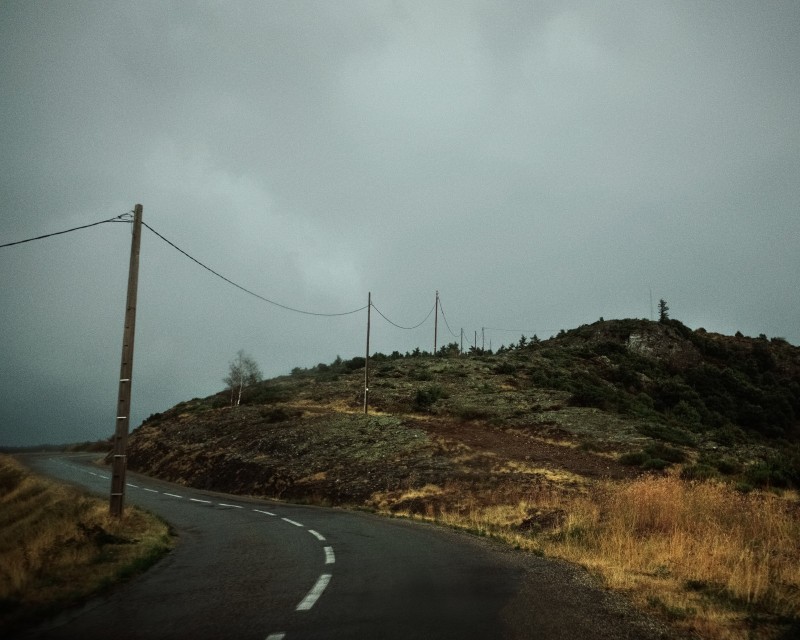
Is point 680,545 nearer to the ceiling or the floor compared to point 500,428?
nearer to the floor

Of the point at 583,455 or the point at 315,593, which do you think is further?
the point at 583,455

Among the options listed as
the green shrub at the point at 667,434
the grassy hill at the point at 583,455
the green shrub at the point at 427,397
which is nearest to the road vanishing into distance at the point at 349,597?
the grassy hill at the point at 583,455

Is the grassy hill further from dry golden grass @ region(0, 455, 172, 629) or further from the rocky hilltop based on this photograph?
dry golden grass @ region(0, 455, 172, 629)

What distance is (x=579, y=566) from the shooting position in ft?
35.6

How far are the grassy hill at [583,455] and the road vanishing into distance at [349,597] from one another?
4.00 ft

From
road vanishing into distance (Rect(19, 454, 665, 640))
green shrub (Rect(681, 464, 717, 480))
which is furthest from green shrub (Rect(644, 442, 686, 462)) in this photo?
road vanishing into distance (Rect(19, 454, 665, 640))

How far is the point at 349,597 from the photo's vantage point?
7.61 metres

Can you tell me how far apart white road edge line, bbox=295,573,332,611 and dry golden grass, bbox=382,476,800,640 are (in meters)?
4.44

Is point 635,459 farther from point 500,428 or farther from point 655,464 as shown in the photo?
point 500,428

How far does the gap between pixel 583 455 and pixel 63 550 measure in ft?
81.6

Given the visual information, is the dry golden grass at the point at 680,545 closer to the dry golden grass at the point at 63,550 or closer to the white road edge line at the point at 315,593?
the white road edge line at the point at 315,593

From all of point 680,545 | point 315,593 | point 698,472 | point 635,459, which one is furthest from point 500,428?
point 315,593

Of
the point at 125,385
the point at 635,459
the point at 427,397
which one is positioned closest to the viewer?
the point at 125,385

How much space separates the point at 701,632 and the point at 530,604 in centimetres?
201
